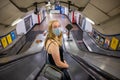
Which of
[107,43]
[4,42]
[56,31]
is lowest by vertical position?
[107,43]

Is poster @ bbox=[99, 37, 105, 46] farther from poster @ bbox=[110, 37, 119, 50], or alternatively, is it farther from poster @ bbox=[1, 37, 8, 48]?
poster @ bbox=[1, 37, 8, 48]

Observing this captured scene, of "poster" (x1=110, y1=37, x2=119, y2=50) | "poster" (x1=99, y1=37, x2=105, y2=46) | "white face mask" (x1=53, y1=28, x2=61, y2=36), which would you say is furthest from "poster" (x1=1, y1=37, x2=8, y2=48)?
"poster" (x1=110, y1=37, x2=119, y2=50)

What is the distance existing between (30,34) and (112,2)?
362 inches

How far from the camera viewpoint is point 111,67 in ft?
10.6

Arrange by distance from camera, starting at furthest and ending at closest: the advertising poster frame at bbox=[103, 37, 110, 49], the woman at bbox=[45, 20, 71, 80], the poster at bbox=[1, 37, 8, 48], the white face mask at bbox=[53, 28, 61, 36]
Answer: the poster at bbox=[1, 37, 8, 48] < the advertising poster frame at bbox=[103, 37, 110, 49] < the white face mask at bbox=[53, 28, 61, 36] < the woman at bbox=[45, 20, 71, 80]

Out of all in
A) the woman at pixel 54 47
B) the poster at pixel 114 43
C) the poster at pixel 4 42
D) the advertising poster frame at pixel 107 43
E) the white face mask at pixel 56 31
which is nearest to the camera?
the woman at pixel 54 47

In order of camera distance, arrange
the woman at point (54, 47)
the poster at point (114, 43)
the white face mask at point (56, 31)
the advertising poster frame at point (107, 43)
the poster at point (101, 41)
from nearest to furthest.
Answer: the woman at point (54, 47) → the white face mask at point (56, 31) → the poster at point (114, 43) → the advertising poster frame at point (107, 43) → the poster at point (101, 41)

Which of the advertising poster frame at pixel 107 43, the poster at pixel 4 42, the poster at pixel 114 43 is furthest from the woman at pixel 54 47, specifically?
the poster at pixel 4 42

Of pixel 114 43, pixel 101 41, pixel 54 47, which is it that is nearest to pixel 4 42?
pixel 54 47

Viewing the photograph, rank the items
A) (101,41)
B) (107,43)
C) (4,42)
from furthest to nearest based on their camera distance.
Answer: (4,42) < (101,41) < (107,43)

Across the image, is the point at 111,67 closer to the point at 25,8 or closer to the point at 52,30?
the point at 52,30

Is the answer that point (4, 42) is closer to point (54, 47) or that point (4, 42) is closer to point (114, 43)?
point (54, 47)

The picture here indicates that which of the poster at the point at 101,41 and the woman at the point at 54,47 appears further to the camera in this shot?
the poster at the point at 101,41

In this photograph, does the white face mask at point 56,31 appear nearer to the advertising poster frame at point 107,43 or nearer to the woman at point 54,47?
the woman at point 54,47
